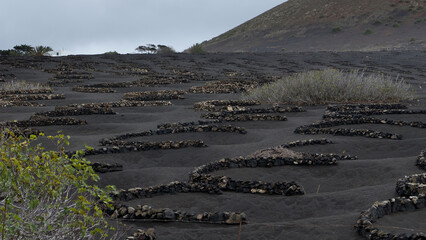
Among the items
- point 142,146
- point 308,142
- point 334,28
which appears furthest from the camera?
point 334,28

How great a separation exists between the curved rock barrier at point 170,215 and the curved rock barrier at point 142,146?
9.79ft

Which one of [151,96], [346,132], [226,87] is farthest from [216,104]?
[346,132]

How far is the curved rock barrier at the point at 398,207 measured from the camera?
3859 mm

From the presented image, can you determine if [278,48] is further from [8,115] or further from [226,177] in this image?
[226,177]

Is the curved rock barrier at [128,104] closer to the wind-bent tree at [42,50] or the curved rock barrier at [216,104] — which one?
the curved rock barrier at [216,104]

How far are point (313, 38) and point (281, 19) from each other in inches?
548

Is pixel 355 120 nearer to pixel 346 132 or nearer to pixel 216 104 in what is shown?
pixel 346 132

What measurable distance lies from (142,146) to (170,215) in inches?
132

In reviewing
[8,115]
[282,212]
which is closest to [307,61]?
[8,115]

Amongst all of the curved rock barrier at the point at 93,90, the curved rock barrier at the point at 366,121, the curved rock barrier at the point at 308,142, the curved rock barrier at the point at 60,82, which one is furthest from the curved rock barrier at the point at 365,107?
the curved rock barrier at the point at 60,82

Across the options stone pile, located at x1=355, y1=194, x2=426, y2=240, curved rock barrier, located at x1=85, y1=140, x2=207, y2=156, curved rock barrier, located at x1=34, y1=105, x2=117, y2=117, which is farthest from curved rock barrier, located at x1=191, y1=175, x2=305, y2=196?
curved rock barrier, located at x1=34, y1=105, x2=117, y2=117

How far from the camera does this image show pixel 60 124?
412 inches

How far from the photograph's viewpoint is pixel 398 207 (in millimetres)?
4555

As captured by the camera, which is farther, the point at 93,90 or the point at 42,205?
the point at 93,90
